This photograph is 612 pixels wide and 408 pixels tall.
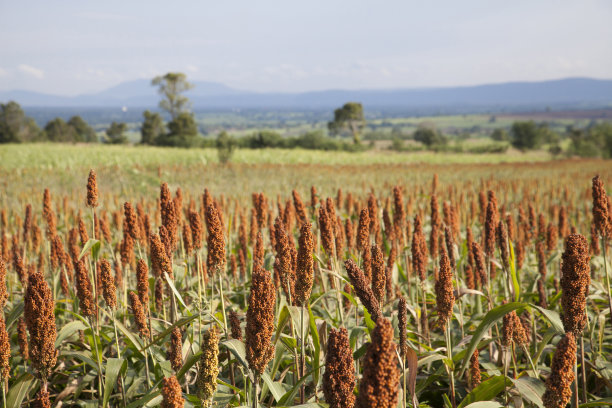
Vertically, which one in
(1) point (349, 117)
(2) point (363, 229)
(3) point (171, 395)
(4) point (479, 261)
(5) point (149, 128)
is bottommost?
(4) point (479, 261)

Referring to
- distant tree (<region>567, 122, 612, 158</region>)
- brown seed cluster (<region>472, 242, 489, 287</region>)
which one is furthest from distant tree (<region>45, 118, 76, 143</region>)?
brown seed cluster (<region>472, 242, 489, 287</region>)

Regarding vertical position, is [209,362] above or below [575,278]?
below

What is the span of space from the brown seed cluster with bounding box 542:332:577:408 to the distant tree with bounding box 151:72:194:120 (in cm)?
9753

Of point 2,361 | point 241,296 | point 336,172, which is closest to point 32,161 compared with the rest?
point 336,172

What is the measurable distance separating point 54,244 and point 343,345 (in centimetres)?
353

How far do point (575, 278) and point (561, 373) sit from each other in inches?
23.0

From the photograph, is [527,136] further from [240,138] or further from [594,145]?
[240,138]

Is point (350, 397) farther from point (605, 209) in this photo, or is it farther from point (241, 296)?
point (241, 296)

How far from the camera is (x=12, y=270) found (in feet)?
21.8

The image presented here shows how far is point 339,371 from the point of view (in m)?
1.55

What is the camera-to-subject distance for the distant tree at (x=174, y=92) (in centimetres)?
9356

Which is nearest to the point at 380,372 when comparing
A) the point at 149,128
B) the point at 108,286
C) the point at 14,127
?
the point at 108,286

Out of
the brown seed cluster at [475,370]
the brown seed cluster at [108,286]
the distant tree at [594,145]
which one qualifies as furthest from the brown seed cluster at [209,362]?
the distant tree at [594,145]

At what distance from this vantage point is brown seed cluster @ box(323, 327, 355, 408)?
1.53m
